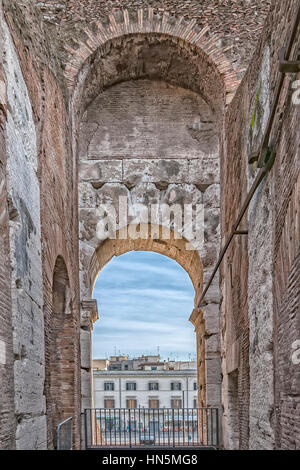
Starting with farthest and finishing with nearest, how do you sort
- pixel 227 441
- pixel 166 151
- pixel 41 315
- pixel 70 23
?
pixel 166 151 → pixel 70 23 → pixel 227 441 → pixel 41 315

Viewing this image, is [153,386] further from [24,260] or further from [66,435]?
[24,260]

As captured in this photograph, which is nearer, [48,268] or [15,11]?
[15,11]

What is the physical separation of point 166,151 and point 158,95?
42.8 inches

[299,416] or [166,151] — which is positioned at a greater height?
[166,151]

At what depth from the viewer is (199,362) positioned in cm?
1034

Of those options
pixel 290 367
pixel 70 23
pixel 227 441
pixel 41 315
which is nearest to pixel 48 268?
pixel 41 315

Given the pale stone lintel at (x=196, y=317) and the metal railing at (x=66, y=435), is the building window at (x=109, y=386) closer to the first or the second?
the pale stone lintel at (x=196, y=317)

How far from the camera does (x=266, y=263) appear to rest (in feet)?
16.4

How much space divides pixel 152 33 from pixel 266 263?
17.8 ft

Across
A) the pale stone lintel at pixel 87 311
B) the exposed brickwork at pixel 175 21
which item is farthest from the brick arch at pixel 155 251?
the exposed brickwork at pixel 175 21

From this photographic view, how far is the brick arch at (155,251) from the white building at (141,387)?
20.5m

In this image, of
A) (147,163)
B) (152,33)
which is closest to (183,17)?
(152,33)

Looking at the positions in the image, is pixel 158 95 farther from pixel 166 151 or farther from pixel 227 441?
pixel 227 441

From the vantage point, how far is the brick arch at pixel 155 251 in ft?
32.2
